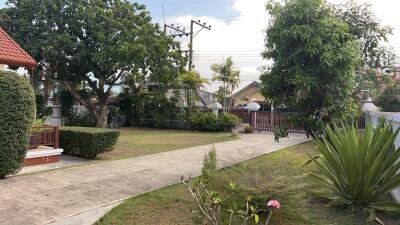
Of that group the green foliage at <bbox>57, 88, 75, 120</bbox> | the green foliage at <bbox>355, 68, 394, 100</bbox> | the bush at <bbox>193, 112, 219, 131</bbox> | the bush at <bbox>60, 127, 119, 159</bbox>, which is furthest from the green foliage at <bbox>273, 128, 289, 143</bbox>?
the green foliage at <bbox>57, 88, 75, 120</bbox>

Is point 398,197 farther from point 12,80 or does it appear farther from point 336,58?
point 12,80

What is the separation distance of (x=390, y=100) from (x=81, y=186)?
46.1 feet

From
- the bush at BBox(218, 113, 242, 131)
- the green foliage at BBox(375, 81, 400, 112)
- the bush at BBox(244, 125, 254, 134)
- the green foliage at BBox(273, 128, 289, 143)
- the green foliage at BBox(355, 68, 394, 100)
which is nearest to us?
the green foliage at BBox(355, 68, 394, 100)

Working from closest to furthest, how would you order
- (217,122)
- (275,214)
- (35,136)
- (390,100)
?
1. (275,214)
2. (35,136)
3. (390,100)
4. (217,122)

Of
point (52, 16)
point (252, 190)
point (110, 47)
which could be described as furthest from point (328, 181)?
point (52, 16)

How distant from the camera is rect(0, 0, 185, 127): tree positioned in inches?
866

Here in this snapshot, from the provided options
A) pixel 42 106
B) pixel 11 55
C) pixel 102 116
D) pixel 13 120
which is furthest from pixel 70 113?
pixel 13 120

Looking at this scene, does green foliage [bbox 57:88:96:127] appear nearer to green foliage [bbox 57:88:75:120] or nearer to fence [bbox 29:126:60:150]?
green foliage [bbox 57:88:75:120]

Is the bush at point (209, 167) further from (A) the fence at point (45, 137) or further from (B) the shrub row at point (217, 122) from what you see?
(B) the shrub row at point (217, 122)

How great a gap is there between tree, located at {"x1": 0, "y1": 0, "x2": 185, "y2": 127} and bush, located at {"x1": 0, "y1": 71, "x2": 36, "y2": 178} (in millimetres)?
13831

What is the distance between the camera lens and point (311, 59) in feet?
24.7

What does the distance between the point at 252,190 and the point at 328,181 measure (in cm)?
168

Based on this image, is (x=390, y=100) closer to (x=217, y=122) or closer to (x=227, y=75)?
(x=217, y=122)

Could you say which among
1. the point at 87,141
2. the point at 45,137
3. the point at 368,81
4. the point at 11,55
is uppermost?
the point at 11,55
